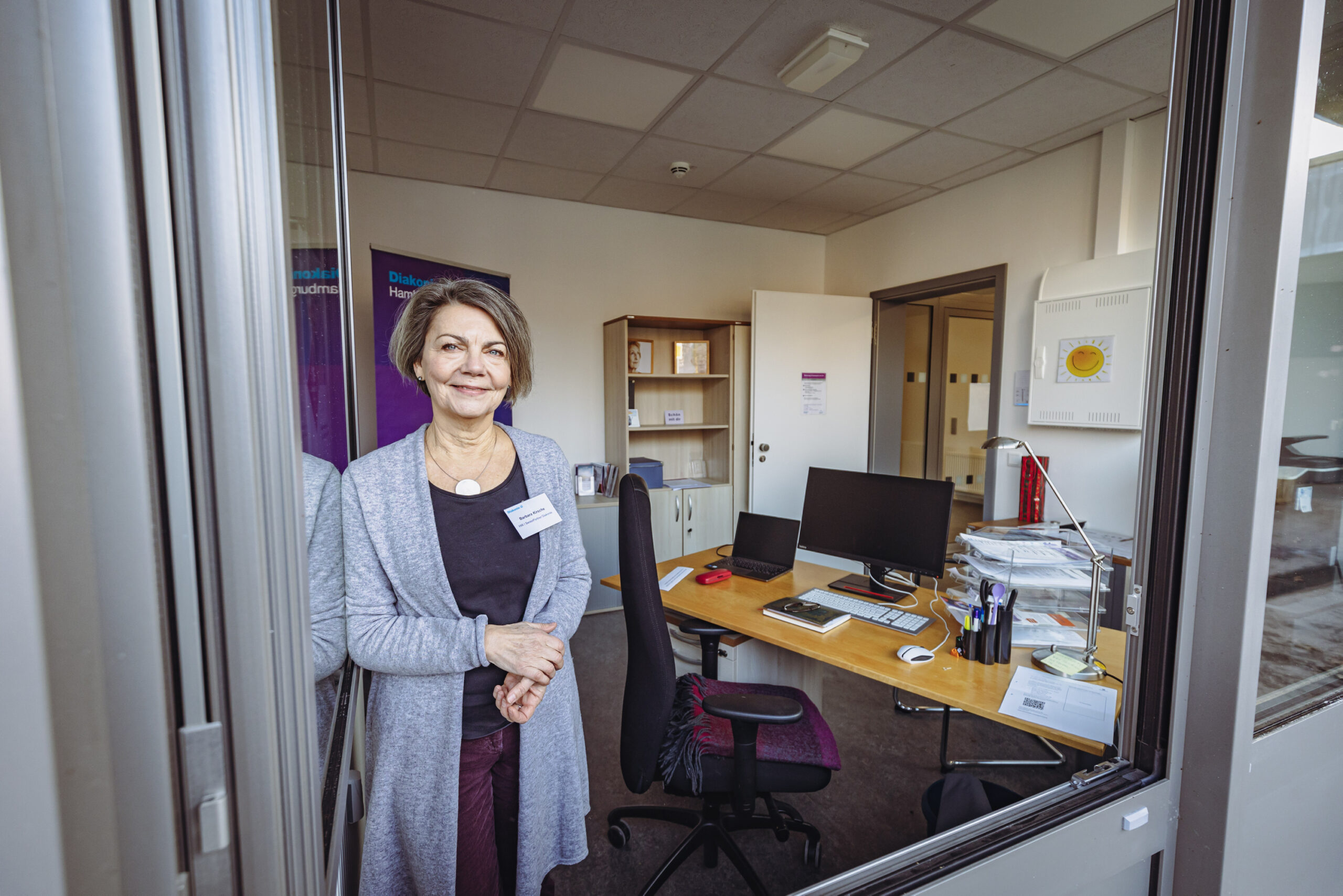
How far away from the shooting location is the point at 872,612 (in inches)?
80.9

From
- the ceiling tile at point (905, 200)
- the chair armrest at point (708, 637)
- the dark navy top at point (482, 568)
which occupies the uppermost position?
the ceiling tile at point (905, 200)

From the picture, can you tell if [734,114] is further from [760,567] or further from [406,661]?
[406,661]

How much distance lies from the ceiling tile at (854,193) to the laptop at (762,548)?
2600 millimetres

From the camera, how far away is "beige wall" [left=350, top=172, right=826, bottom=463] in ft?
12.6

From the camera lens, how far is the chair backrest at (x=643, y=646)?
1486 millimetres

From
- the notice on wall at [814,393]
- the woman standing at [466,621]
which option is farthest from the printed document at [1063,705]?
the notice on wall at [814,393]

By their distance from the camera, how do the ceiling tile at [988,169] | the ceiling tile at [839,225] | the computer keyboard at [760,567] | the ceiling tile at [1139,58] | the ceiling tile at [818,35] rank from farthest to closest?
the ceiling tile at [839,225] → the ceiling tile at [988,169] → the computer keyboard at [760,567] → the ceiling tile at [1139,58] → the ceiling tile at [818,35]

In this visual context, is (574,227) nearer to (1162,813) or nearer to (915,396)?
(915,396)

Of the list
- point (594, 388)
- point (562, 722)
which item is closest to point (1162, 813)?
point (562, 722)

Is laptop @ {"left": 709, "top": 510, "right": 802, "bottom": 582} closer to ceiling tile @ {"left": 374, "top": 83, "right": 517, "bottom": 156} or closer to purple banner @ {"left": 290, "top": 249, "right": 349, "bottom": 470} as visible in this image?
purple banner @ {"left": 290, "top": 249, "right": 349, "bottom": 470}

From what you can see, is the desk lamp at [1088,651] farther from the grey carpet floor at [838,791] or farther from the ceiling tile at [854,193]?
the ceiling tile at [854,193]

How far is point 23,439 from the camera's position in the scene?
30cm

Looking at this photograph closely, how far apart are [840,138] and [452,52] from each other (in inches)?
81.2

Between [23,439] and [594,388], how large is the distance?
4.30 metres
